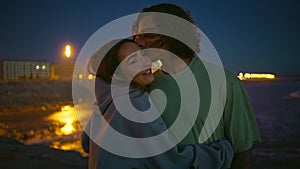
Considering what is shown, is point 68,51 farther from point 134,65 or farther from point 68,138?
point 134,65

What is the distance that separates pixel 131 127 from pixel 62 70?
172 feet

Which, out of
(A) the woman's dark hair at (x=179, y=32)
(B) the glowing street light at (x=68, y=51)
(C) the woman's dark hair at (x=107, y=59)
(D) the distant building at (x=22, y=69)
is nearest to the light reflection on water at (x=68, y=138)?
(C) the woman's dark hair at (x=107, y=59)

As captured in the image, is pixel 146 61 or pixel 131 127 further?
pixel 146 61

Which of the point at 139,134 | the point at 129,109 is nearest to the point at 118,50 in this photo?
the point at 129,109

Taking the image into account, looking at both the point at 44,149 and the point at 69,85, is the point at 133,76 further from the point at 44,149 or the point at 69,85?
the point at 69,85

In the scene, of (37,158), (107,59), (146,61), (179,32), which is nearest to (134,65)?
(146,61)

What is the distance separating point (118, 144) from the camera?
5.48 ft

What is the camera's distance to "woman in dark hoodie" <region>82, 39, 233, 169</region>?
165 centimetres

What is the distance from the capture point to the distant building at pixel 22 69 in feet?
173

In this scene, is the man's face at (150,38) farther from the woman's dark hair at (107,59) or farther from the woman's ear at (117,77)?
the woman's ear at (117,77)

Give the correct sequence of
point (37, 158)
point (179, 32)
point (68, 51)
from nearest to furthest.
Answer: point (179, 32) < point (37, 158) < point (68, 51)

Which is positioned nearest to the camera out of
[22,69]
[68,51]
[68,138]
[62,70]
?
[68,138]

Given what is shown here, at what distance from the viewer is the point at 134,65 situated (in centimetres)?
185

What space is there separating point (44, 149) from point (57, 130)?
529 cm
